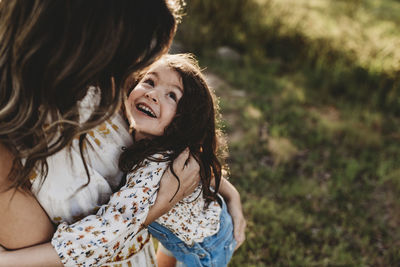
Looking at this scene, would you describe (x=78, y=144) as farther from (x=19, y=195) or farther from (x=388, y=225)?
(x=388, y=225)

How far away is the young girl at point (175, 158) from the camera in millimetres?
1748

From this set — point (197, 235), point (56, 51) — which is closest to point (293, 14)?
point (197, 235)

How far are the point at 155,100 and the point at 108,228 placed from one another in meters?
0.85

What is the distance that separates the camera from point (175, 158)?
6.38ft

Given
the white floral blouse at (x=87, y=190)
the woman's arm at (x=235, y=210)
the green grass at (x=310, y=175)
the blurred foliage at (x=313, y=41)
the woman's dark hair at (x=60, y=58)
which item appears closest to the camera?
the woman's dark hair at (x=60, y=58)

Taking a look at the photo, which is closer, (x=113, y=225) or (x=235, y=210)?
(x=113, y=225)

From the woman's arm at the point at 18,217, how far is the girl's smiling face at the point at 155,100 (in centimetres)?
73

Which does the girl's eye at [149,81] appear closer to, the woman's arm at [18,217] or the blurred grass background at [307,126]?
the woman's arm at [18,217]

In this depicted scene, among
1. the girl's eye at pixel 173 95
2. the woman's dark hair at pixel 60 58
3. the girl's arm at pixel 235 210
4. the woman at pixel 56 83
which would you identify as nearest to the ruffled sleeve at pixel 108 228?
the woman at pixel 56 83

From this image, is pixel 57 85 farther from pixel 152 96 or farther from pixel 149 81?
pixel 149 81

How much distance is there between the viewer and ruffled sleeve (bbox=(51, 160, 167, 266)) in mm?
1476

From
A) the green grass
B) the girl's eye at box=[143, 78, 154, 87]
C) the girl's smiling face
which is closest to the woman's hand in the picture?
the girl's smiling face

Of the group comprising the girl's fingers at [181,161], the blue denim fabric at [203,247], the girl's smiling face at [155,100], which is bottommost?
the blue denim fabric at [203,247]

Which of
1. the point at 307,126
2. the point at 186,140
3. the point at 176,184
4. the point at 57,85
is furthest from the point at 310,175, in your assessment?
the point at 57,85
